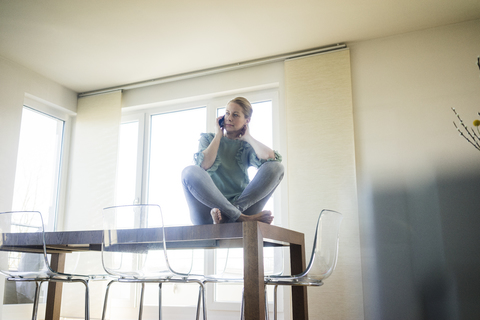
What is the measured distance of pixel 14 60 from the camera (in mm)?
4168

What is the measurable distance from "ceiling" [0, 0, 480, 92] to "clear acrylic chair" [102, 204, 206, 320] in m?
1.95

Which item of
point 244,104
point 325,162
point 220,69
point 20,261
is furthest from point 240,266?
point 220,69

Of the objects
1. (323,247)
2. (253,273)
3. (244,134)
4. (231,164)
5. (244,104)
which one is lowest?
(253,273)

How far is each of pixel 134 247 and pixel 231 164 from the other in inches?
24.4

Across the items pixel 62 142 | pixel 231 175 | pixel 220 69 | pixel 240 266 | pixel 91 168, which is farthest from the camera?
pixel 62 142

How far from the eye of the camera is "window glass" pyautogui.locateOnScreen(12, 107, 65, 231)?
4266 mm

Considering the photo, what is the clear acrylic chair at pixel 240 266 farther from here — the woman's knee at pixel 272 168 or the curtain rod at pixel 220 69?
the curtain rod at pixel 220 69

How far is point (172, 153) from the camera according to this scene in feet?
14.6

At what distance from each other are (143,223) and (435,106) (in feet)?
8.69

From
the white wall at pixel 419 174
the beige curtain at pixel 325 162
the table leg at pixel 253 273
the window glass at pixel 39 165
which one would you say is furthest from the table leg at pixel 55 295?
the white wall at pixel 419 174

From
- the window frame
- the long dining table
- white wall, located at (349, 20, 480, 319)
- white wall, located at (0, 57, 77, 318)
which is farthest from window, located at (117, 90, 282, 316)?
the long dining table

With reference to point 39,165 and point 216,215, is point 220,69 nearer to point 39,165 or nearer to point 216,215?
point 39,165

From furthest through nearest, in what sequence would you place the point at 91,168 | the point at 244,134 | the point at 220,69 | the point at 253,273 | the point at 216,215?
1. the point at 91,168
2. the point at 220,69
3. the point at 244,134
4. the point at 216,215
5. the point at 253,273

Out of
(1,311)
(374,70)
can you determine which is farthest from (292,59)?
(1,311)
